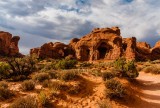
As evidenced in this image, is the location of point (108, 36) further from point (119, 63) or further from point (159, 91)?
point (159, 91)

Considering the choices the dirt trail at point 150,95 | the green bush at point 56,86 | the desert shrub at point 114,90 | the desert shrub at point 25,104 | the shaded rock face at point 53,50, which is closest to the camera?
the desert shrub at point 25,104

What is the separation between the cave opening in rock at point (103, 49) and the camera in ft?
191

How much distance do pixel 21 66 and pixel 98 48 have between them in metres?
39.6

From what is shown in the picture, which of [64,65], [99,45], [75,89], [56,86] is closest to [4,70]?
[64,65]

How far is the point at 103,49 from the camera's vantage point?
6022 cm

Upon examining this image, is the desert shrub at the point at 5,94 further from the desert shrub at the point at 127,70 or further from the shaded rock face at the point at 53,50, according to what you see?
the shaded rock face at the point at 53,50

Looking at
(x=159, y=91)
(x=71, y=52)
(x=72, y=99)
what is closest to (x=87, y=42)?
(x=71, y=52)

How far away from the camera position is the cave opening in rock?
191 feet

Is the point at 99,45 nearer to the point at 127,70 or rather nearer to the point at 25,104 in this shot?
the point at 127,70

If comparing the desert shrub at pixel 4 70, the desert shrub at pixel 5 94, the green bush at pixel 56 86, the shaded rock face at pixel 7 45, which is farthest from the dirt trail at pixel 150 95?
the shaded rock face at pixel 7 45

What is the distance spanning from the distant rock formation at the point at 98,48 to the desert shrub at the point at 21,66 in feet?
108

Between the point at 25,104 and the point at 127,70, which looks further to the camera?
the point at 127,70

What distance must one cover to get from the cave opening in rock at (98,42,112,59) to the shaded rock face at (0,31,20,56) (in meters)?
24.8

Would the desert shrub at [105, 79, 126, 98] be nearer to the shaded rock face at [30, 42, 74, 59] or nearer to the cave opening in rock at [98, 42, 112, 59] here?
the shaded rock face at [30, 42, 74, 59]
